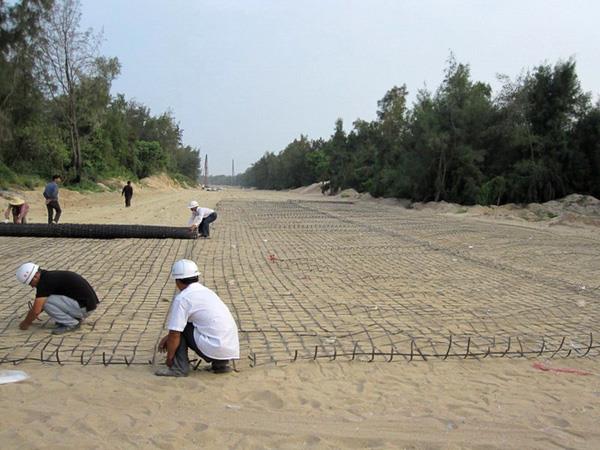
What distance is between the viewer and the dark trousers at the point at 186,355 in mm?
3807

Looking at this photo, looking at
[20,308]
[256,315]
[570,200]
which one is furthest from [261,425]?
[570,200]

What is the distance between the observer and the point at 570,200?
22484mm

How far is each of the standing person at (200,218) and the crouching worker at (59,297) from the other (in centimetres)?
647

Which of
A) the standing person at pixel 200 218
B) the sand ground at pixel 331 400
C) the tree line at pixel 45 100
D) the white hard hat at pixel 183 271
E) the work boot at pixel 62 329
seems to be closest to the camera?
the sand ground at pixel 331 400

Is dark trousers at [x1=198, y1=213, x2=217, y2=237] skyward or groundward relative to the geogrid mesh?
skyward

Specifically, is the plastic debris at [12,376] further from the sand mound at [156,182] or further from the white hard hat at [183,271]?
the sand mound at [156,182]

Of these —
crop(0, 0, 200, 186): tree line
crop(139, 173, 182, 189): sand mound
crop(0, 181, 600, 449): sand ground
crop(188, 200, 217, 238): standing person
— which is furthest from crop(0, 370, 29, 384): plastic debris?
crop(139, 173, 182, 189): sand mound

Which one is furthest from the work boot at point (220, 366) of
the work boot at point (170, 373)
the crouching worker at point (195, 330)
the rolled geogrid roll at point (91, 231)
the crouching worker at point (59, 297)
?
the rolled geogrid roll at point (91, 231)

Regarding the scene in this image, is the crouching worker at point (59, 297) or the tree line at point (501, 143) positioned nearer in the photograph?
the crouching worker at point (59, 297)

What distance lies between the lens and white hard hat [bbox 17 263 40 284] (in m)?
4.43

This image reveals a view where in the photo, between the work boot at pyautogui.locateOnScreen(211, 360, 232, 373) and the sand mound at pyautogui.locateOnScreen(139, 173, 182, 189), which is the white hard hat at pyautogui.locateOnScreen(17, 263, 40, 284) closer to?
the work boot at pyautogui.locateOnScreen(211, 360, 232, 373)

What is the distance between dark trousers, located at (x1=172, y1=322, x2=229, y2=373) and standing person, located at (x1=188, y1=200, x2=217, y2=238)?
7451 millimetres

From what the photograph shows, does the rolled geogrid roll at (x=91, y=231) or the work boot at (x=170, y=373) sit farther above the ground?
the rolled geogrid roll at (x=91, y=231)

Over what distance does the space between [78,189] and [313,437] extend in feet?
87.7
